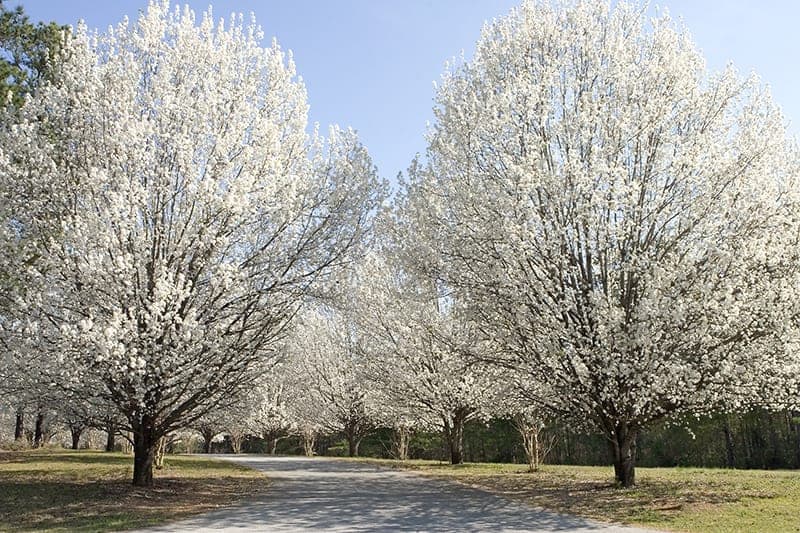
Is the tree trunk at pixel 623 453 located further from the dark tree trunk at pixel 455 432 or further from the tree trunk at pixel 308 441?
the tree trunk at pixel 308 441

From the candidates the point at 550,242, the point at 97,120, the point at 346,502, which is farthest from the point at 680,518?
the point at 97,120

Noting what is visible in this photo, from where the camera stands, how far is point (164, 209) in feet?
44.8

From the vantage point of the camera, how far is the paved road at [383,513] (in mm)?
10172

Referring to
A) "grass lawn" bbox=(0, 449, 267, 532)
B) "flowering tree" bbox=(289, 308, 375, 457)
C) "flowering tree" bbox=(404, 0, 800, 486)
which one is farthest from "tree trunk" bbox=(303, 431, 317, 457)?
"flowering tree" bbox=(404, 0, 800, 486)

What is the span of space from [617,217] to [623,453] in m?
5.34

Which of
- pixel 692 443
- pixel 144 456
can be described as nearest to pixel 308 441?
pixel 692 443

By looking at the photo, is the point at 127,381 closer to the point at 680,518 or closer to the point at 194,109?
the point at 194,109

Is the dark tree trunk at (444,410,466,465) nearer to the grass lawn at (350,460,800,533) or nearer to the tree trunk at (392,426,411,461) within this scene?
the tree trunk at (392,426,411,461)

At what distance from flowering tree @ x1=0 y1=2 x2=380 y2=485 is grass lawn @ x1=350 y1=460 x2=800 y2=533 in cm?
739

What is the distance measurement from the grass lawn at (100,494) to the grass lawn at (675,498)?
673 cm

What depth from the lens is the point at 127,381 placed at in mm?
13289

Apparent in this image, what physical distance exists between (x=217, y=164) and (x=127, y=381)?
485cm

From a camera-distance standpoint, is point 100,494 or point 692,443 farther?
point 692,443

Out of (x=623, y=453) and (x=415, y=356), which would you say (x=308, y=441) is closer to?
(x=415, y=356)
